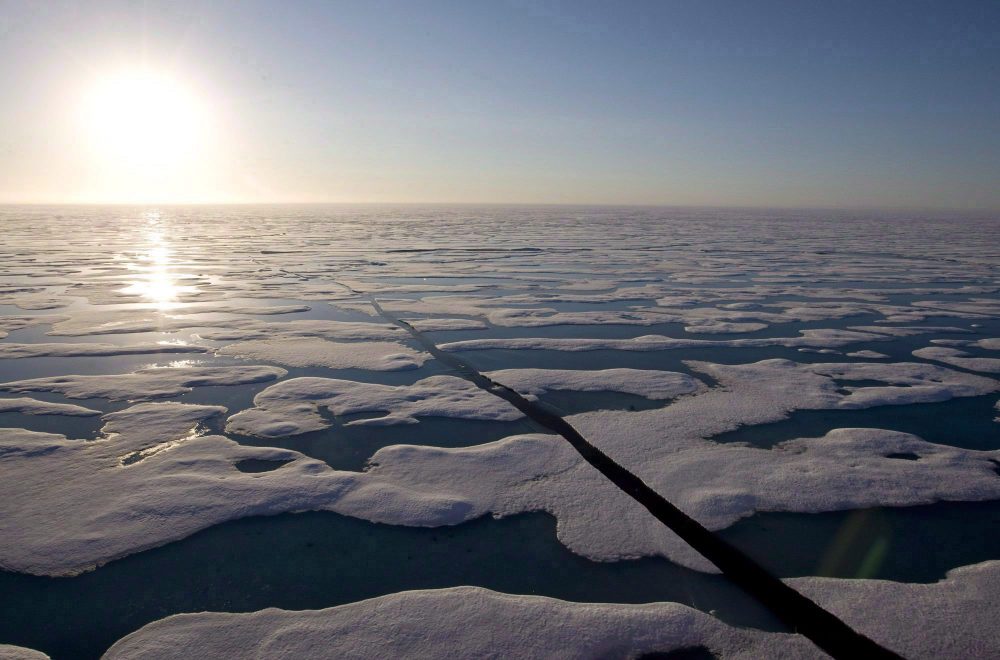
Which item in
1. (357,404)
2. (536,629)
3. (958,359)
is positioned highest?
(958,359)

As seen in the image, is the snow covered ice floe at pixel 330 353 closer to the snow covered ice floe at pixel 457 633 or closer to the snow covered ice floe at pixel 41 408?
the snow covered ice floe at pixel 41 408

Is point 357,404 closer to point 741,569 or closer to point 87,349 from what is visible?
point 741,569

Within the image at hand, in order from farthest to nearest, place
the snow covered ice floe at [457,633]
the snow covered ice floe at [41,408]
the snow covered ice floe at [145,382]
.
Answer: the snow covered ice floe at [145,382], the snow covered ice floe at [41,408], the snow covered ice floe at [457,633]

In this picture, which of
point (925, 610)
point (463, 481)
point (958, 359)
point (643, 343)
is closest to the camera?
point (925, 610)

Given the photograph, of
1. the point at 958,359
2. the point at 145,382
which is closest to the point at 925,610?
the point at 958,359

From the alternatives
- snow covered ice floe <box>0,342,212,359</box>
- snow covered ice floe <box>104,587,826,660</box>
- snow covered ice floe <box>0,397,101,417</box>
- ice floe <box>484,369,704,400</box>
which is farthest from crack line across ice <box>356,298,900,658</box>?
snow covered ice floe <box>0,342,212,359</box>

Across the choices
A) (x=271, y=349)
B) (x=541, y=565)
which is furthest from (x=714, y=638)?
(x=271, y=349)

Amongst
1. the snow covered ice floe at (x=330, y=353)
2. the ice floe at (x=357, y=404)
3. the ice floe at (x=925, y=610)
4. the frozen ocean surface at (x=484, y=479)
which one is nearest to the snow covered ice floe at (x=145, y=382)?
the frozen ocean surface at (x=484, y=479)
